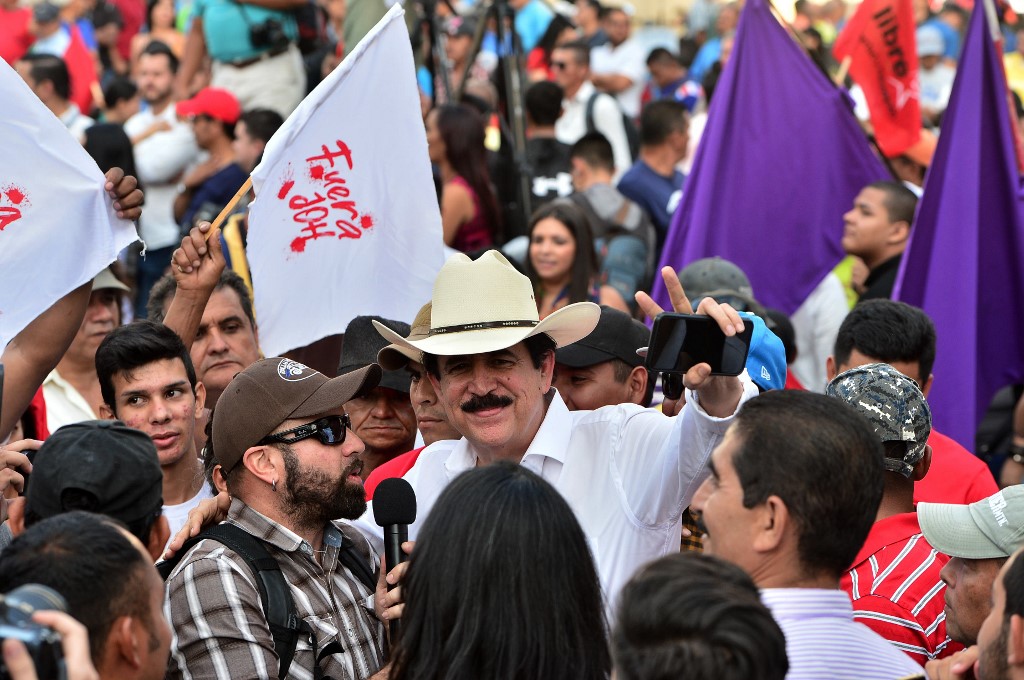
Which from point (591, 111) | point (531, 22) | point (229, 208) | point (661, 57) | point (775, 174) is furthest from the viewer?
point (531, 22)

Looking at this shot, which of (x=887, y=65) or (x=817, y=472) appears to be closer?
(x=817, y=472)

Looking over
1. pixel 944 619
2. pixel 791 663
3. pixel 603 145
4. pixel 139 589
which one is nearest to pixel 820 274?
pixel 603 145

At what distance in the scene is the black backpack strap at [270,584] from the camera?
3.60 meters

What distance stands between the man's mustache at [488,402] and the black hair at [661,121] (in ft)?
18.5

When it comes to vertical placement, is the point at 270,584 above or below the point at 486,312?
below

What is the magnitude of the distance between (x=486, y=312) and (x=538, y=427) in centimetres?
42

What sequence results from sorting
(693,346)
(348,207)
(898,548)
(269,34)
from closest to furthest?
(693,346) → (898,548) → (348,207) → (269,34)

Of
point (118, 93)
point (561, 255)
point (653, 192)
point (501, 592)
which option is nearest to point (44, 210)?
point (501, 592)

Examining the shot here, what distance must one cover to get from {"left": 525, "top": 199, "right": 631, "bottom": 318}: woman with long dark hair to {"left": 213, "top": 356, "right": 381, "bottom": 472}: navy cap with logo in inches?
145

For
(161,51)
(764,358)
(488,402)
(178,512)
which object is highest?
(161,51)

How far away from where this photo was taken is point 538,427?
172 inches

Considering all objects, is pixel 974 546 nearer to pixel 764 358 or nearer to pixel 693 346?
pixel 693 346

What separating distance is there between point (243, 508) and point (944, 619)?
80.0 inches

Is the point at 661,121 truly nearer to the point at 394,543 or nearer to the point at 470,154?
A: the point at 470,154
